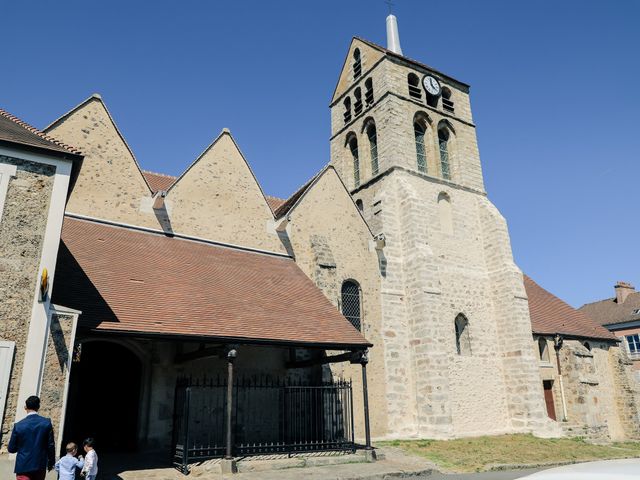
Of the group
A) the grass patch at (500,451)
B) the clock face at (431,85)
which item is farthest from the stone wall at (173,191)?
the clock face at (431,85)

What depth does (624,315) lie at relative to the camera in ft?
110

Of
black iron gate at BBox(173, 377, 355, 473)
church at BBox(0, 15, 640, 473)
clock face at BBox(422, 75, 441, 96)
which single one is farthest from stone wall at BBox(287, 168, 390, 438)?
clock face at BBox(422, 75, 441, 96)

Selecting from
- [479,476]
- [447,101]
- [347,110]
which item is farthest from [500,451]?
[347,110]

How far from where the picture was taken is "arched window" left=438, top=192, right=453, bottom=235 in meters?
19.2

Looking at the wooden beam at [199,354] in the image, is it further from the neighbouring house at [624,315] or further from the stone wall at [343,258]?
the neighbouring house at [624,315]

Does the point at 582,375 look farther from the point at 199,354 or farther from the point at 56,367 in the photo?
the point at 56,367

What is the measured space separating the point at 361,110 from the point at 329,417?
48.8 ft

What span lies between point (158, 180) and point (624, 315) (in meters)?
32.6

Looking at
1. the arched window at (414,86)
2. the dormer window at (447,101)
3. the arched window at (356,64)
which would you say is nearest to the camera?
the arched window at (414,86)

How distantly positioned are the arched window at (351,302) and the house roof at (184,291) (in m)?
2.27

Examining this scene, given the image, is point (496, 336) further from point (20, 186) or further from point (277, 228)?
point (20, 186)

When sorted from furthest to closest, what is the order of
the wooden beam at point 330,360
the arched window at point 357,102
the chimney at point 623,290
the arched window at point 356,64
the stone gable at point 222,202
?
the chimney at point 623,290 < the arched window at point 356,64 < the arched window at point 357,102 < the stone gable at point 222,202 < the wooden beam at point 330,360

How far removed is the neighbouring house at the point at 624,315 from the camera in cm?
3241

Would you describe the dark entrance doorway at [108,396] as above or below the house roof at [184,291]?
below
